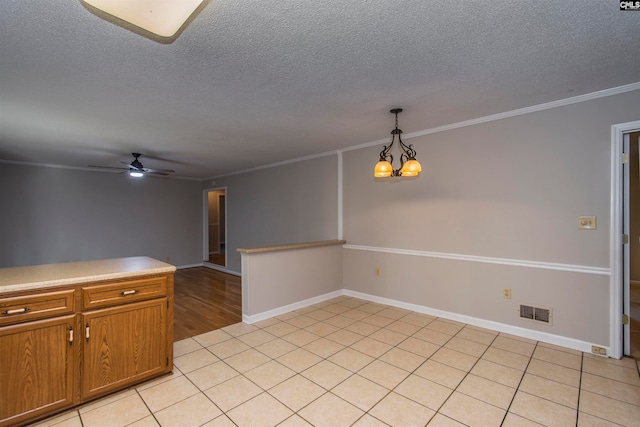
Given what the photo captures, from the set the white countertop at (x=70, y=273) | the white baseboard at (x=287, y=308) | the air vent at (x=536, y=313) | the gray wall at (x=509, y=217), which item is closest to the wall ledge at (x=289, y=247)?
the gray wall at (x=509, y=217)

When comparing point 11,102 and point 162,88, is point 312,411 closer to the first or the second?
point 162,88

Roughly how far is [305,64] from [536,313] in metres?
3.24

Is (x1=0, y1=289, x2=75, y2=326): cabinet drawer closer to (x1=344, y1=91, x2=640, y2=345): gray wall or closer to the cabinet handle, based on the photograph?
the cabinet handle

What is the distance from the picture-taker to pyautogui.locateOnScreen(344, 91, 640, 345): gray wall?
2.67 m

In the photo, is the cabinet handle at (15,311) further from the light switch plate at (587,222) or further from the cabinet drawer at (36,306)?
the light switch plate at (587,222)

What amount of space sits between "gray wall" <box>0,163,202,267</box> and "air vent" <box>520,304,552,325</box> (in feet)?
23.1

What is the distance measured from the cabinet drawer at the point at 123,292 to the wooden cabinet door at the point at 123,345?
5 cm

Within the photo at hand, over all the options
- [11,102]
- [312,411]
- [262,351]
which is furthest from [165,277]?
[11,102]

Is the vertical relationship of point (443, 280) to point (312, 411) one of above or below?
above

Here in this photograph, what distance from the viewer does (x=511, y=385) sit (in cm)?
223

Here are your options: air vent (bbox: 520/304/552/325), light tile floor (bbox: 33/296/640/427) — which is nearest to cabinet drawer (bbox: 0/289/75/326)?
light tile floor (bbox: 33/296/640/427)

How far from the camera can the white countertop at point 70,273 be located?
1.80 metres

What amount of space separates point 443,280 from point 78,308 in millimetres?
3567

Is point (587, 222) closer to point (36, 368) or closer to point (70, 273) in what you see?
point (70, 273)
